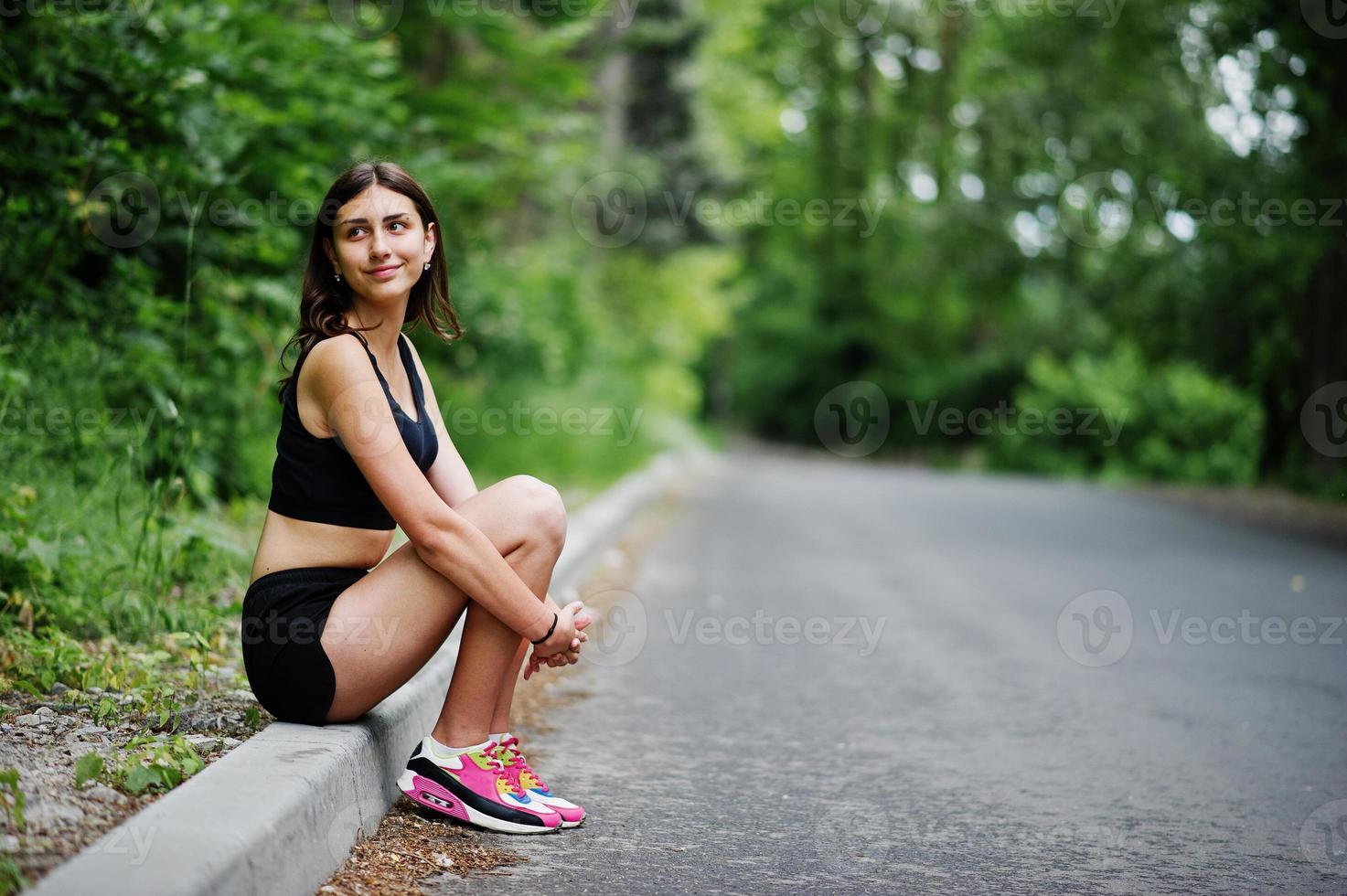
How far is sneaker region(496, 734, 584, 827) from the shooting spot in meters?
3.70

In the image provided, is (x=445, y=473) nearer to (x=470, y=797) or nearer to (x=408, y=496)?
(x=408, y=496)

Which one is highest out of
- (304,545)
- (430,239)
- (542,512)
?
(430,239)

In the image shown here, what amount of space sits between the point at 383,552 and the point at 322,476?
13.0 inches

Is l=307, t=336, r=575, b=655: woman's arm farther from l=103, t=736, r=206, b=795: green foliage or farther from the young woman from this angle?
l=103, t=736, r=206, b=795: green foliage

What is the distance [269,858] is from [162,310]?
434cm

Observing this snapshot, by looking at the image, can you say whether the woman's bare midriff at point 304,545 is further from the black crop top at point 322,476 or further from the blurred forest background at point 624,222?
the blurred forest background at point 624,222

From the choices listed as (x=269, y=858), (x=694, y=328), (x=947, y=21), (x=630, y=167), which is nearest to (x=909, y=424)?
(x=947, y=21)

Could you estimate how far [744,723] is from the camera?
17.0ft

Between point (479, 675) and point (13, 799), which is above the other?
point (479, 675)

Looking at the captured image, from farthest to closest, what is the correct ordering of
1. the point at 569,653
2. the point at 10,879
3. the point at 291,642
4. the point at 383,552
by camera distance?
the point at 383,552 < the point at 569,653 < the point at 291,642 < the point at 10,879

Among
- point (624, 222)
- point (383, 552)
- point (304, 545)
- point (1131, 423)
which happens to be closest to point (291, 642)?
point (304, 545)

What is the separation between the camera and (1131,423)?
91.4ft

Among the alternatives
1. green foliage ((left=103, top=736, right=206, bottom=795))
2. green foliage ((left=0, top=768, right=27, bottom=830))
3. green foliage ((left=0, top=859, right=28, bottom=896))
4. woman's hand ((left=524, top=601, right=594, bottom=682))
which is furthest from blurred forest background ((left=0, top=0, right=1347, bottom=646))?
green foliage ((left=0, top=859, right=28, bottom=896))

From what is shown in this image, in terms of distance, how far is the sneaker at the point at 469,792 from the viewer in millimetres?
3600
